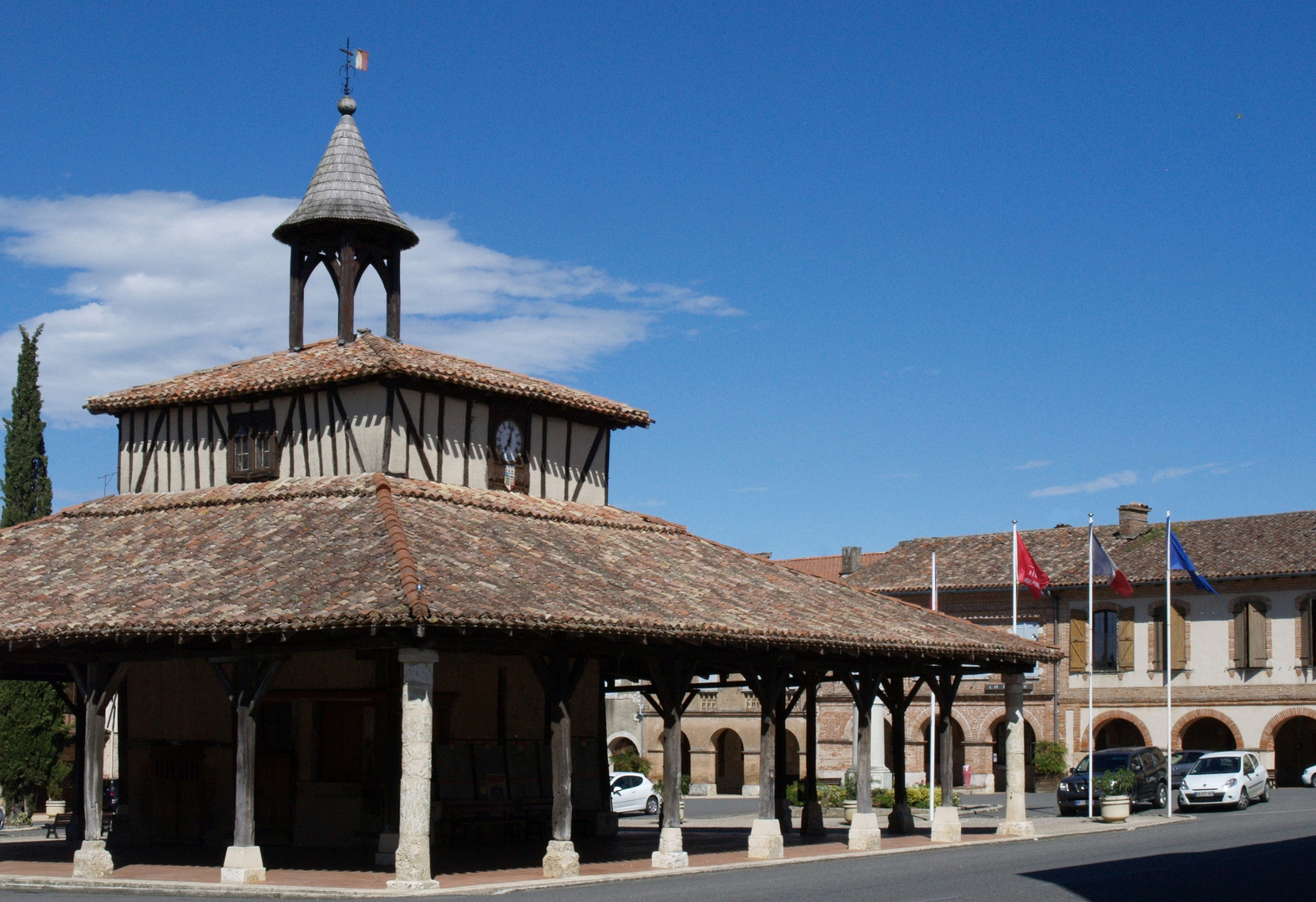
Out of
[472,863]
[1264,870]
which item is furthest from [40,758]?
[1264,870]

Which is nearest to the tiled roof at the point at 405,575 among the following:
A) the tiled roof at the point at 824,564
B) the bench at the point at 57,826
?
the bench at the point at 57,826

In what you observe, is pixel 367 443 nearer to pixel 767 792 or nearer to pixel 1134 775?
pixel 767 792

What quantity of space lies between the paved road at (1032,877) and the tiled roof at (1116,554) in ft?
64.1

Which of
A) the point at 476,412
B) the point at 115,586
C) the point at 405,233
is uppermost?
the point at 405,233

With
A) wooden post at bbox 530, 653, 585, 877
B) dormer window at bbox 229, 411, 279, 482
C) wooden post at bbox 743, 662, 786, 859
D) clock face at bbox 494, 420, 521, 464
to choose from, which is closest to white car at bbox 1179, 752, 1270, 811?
wooden post at bbox 743, 662, 786, 859

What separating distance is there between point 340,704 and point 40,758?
58.2 ft

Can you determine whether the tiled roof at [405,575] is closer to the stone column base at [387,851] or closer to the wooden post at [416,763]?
the wooden post at [416,763]

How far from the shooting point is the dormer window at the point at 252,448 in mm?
25359

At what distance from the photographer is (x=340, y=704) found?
23.5m

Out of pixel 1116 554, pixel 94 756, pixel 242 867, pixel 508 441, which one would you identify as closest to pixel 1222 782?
pixel 1116 554

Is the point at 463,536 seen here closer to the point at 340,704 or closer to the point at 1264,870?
the point at 340,704

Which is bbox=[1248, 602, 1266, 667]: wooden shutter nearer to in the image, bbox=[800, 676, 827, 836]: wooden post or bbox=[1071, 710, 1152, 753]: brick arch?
bbox=[1071, 710, 1152, 753]: brick arch

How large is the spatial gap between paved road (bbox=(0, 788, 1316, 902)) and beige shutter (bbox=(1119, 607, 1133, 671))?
1990 centimetres

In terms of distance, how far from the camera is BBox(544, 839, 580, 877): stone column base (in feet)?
63.0
